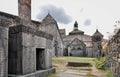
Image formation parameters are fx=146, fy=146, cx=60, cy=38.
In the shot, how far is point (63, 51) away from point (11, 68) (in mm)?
36885

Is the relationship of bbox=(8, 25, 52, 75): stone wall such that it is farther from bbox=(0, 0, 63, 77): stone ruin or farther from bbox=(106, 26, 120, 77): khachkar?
bbox=(106, 26, 120, 77): khachkar

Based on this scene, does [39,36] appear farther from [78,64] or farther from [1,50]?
[78,64]

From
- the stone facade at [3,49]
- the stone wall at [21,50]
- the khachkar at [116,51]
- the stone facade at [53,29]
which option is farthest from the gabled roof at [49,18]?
the stone facade at [3,49]

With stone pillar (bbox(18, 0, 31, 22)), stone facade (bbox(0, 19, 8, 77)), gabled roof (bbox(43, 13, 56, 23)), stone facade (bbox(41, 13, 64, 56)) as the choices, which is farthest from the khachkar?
gabled roof (bbox(43, 13, 56, 23))

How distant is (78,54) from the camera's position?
41938 millimetres

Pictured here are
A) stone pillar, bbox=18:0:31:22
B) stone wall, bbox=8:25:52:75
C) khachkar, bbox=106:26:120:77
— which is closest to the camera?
khachkar, bbox=106:26:120:77

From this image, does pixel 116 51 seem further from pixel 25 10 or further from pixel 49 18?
pixel 49 18

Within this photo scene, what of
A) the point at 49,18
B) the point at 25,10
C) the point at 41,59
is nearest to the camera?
the point at 41,59

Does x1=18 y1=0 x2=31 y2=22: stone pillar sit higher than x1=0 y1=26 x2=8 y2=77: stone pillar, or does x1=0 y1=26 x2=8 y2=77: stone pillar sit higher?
x1=18 y1=0 x2=31 y2=22: stone pillar

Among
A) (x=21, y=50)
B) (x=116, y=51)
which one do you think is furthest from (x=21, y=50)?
(x=116, y=51)

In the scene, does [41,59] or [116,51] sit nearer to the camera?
[116,51]

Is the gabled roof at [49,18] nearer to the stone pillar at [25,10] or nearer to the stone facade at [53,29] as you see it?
the stone facade at [53,29]

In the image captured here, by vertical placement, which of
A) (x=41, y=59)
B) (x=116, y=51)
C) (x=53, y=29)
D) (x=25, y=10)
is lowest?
(x=41, y=59)

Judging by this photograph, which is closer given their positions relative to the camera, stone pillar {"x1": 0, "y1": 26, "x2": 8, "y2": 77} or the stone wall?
stone pillar {"x1": 0, "y1": 26, "x2": 8, "y2": 77}
